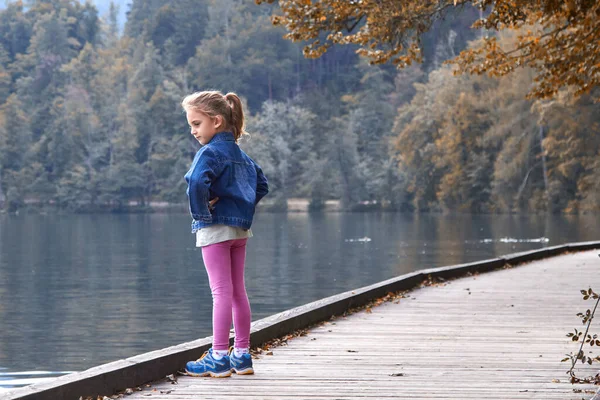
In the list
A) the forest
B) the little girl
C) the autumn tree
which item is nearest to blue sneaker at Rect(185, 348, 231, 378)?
the little girl

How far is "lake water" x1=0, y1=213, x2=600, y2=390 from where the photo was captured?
1511 centimetres

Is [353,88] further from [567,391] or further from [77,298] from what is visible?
[567,391]

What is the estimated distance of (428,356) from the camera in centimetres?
669

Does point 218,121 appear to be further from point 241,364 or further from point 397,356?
point 397,356

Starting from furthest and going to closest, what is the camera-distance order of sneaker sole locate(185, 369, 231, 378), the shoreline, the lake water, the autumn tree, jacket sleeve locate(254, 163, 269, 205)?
the shoreline → the lake water → the autumn tree → jacket sleeve locate(254, 163, 269, 205) → sneaker sole locate(185, 369, 231, 378)

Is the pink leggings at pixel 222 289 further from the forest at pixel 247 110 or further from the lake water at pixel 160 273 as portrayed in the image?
the forest at pixel 247 110

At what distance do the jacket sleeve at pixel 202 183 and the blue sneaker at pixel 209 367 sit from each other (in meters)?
0.72

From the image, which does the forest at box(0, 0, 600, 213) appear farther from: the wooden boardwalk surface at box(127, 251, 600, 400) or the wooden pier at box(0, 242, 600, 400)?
the wooden boardwalk surface at box(127, 251, 600, 400)

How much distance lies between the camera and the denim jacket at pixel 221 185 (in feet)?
18.4

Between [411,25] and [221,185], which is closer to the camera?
[221,185]

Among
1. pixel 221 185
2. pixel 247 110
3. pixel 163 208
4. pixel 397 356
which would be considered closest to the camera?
pixel 221 185

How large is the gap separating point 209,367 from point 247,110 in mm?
82575

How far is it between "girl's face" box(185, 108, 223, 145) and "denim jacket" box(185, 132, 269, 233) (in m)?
0.04

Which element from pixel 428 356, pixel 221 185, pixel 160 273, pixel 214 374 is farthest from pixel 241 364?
pixel 160 273
